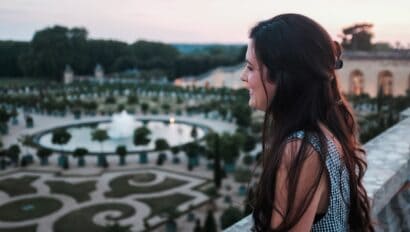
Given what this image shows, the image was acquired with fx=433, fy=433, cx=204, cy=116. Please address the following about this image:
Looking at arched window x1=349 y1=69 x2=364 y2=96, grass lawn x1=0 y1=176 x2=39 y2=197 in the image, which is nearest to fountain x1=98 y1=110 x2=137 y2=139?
grass lawn x1=0 y1=176 x2=39 y2=197

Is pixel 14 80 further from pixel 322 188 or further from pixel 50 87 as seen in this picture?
pixel 322 188

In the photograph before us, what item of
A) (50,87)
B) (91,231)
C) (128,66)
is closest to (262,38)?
(91,231)

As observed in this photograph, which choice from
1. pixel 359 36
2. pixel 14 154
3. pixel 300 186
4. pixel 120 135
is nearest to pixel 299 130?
pixel 300 186

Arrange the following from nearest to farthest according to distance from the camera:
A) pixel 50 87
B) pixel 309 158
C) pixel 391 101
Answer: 1. pixel 309 158
2. pixel 391 101
3. pixel 50 87

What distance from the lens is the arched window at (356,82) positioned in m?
29.9

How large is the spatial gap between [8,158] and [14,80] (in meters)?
25.5

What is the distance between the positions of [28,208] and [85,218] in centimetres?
163

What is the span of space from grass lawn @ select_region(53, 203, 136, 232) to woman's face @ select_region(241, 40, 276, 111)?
7398 mm

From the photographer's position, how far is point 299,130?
1.17 meters

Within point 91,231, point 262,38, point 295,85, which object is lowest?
point 91,231

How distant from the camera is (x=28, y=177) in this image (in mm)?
11977

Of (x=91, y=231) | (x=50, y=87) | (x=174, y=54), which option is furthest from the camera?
(x=174, y=54)

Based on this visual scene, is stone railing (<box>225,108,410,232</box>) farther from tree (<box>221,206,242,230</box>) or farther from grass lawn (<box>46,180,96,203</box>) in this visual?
grass lawn (<box>46,180,96,203</box>)

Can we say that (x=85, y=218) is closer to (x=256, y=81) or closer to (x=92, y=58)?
(x=256, y=81)
